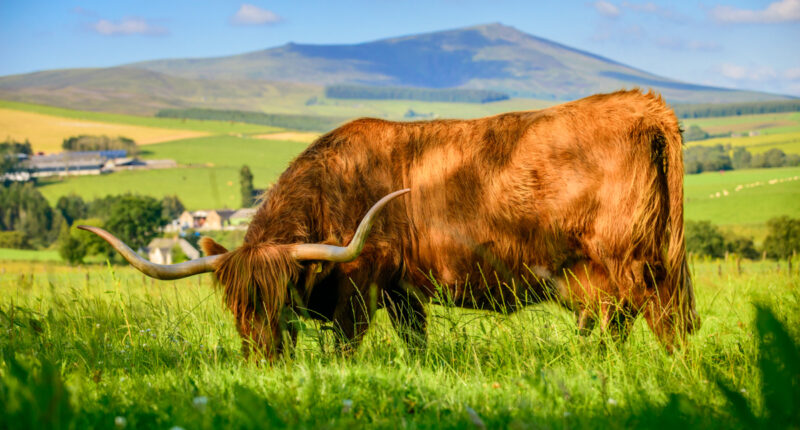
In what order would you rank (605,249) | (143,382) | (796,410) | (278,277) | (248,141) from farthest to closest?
(248,141)
(605,249)
(278,277)
(143,382)
(796,410)

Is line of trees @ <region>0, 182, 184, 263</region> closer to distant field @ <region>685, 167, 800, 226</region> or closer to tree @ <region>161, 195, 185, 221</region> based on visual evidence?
tree @ <region>161, 195, 185, 221</region>

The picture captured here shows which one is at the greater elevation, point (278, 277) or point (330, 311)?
point (278, 277)

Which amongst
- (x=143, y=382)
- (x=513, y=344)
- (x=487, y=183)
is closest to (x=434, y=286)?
(x=487, y=183)

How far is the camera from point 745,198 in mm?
72250

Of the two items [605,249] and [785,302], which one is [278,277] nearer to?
[605,249]

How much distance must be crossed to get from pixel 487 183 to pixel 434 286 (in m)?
0.93

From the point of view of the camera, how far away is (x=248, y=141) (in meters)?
143

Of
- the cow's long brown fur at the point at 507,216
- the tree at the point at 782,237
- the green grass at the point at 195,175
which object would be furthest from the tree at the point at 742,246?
the green grass at the point at 195,175

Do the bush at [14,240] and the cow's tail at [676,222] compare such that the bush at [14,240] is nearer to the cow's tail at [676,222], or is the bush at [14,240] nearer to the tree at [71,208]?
the tree at [71,208]

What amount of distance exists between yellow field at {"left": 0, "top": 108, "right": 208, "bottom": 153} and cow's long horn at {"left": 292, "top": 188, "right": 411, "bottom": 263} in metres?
148

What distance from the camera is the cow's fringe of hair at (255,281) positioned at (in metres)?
4.48

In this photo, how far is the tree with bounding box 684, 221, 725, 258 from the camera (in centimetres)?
5488

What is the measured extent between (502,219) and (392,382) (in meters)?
2.21

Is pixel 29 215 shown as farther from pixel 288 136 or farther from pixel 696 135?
pixel 696 135
